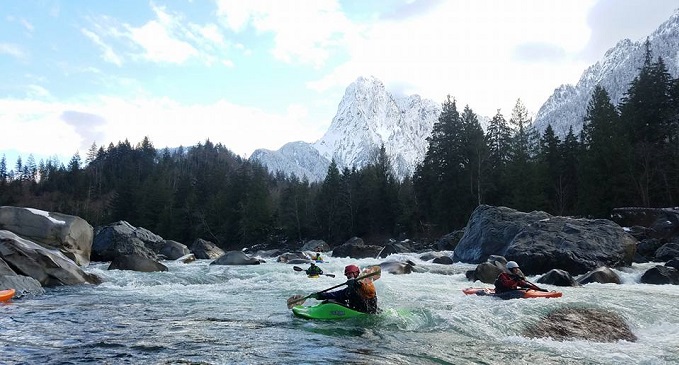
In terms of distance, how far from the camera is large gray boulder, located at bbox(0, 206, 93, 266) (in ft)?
67.9

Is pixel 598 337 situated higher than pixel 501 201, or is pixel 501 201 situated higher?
pixel 501 201

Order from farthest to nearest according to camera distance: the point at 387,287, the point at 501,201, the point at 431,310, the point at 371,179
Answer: the point at 371,179, the point at 501,201, the point at 387,287, the point at 431,310

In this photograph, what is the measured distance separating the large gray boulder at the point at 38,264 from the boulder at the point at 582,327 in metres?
15.2

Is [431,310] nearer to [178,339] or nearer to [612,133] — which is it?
[178,339]

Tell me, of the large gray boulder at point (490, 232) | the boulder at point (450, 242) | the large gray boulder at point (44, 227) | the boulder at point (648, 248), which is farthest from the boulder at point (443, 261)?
the large gray boulder at point (44, 227)

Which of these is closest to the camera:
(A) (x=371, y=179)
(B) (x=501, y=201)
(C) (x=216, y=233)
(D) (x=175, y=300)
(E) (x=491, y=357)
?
(E) (x=491, y=357)

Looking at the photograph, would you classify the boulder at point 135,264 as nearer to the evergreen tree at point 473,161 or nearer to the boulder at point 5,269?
the boulder at point 5,269

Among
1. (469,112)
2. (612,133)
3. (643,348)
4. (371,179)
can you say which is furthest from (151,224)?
(643,348)

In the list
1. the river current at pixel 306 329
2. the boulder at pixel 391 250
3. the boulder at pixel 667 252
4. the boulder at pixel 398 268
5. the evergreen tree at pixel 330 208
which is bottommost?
the river current at pixel 306 329

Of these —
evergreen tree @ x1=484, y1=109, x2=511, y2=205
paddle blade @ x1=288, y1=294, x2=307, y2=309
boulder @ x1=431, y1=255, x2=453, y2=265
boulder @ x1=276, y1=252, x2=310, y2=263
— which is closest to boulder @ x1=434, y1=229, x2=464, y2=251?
evergreen tree @ x1=484, y1=109, x2=511, y2=205

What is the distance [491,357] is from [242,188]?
2536 inches

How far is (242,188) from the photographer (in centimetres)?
6994

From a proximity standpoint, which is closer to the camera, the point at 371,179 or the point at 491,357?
the point at 491,357

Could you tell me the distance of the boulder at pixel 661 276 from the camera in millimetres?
16547
